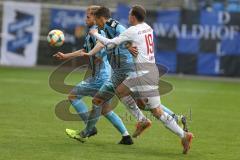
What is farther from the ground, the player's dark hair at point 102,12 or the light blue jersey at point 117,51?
the player's dark hair at point 102,12

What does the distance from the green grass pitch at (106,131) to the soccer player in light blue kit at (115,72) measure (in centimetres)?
45

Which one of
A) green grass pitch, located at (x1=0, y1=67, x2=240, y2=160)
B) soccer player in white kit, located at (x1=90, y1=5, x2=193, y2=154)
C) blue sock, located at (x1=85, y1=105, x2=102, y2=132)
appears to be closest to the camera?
green grass pitch, located at (x1=0, y1=67, x2=240, y2=160)

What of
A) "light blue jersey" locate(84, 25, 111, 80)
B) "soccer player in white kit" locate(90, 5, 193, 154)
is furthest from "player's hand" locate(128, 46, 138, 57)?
"light blue jersey" locate(84, 25, 111, 80)

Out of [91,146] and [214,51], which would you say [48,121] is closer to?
[91,146]

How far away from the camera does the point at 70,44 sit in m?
27.4

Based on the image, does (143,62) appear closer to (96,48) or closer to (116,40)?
(116,40)

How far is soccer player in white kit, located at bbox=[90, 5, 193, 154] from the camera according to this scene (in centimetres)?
1040

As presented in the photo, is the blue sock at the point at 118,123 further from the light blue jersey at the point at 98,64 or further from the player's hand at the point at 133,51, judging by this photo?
the player's hand at the point at 133,51

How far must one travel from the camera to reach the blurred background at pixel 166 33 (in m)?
26.4

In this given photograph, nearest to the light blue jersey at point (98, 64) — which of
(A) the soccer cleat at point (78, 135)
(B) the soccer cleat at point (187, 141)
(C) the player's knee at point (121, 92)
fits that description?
(C) the player's knee at point (121, 92)

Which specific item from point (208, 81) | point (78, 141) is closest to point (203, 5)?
point (208, 81)

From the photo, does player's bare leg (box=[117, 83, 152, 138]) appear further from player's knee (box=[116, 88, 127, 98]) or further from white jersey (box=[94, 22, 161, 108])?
white jersey (box=[94, 22, 161, 108])

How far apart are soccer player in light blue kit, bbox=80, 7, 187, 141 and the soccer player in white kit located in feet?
1.01

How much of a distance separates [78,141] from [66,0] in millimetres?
19204
